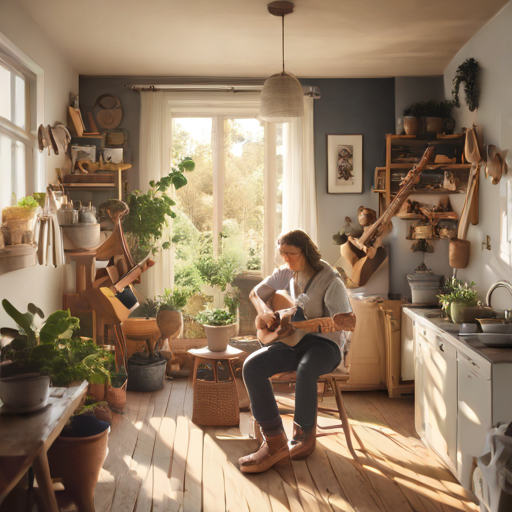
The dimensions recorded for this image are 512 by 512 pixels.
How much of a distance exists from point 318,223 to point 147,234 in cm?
158

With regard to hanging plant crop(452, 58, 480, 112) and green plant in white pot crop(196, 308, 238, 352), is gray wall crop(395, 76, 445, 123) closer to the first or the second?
hanging plant crop(452, 58, 480, 112)

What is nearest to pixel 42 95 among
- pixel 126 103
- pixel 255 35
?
pixel 126 103

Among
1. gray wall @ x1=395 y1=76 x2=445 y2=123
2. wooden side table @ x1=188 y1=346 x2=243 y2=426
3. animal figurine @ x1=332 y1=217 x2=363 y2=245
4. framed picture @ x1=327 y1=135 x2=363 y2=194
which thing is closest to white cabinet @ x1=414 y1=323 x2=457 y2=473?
wooden side table @ x1=188 y1=346 x2=243 y2=426

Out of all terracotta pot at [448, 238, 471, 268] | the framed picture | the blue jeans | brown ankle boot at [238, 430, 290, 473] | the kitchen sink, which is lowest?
brown ankle boot at [238, 430, 290, 473]

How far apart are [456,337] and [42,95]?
317 cm

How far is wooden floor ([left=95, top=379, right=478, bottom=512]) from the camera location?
274 cm

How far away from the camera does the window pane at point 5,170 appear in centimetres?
328

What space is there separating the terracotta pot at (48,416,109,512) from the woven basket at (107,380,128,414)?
143 cm

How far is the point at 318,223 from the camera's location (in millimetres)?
5102

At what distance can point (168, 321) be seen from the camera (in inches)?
181

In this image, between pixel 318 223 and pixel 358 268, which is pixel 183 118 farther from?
pixel 358 268

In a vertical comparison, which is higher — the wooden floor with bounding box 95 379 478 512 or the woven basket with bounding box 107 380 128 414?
the woven basket with bounding box 107 380 128 414

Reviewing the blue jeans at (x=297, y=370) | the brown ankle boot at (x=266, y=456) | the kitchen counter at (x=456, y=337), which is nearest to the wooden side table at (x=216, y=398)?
the blue jeans at (x=297, y=370)

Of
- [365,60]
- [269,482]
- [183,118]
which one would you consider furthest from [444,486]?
[183,118]
